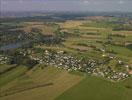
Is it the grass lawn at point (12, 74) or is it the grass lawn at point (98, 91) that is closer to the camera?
the grass lawn at point (98, 91)

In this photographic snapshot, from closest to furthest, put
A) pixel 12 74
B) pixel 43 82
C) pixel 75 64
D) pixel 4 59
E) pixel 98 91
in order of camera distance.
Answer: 1. pixel 98 91
2. pixel 43 82
3. pixel 12 74
4. pixel 75 64
5. pixel 4 59

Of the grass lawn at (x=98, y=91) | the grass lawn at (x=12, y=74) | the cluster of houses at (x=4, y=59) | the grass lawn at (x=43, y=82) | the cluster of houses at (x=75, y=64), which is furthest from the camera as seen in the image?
the cluster of houses at (x=4, y=59)

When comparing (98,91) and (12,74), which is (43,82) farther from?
(98,91)

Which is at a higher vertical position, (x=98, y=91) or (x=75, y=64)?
(x=98, y=91)

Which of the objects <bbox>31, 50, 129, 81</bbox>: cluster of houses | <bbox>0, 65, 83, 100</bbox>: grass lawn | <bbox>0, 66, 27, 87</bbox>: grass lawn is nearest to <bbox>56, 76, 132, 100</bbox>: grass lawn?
<bbox>0, 65, 83, 100</bbox>: grass lawn

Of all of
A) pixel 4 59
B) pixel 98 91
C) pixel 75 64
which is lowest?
pixel 75 64

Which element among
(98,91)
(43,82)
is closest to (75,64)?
(43,82)

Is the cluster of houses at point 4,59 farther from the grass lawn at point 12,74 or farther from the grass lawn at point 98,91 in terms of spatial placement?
the grass lawn at point 98,91

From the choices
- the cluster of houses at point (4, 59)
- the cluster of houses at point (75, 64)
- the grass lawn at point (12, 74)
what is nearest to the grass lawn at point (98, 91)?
the cluster of houses at point (75, 64)
